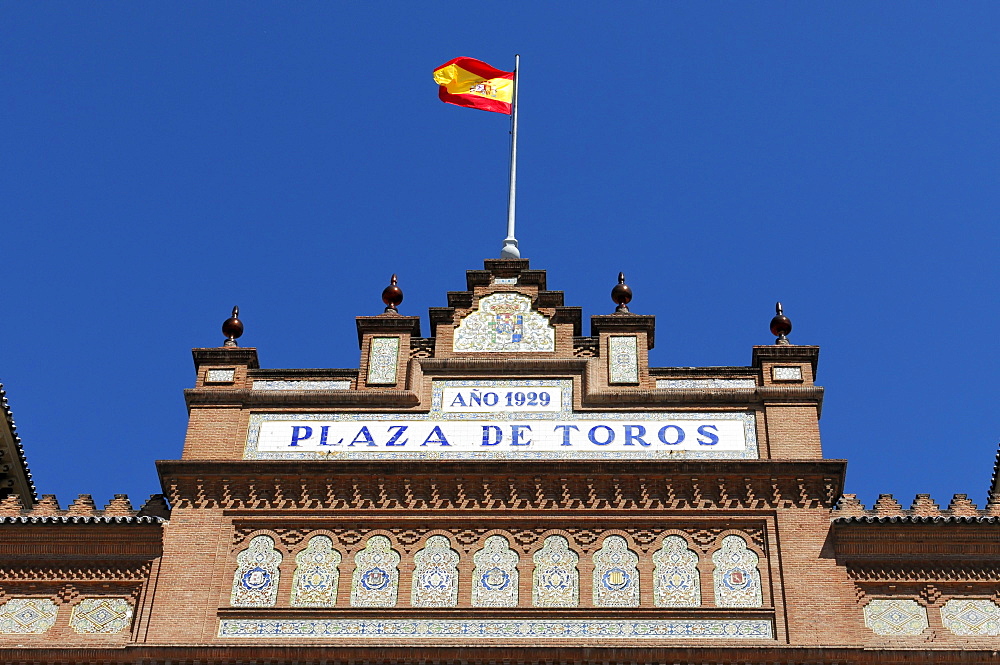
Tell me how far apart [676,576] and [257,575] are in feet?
16.7

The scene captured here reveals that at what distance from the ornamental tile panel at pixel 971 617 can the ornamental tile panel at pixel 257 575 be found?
8043mm

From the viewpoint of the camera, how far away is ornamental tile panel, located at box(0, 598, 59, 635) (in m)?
19.6

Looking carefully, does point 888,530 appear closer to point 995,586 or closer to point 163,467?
point 995,586

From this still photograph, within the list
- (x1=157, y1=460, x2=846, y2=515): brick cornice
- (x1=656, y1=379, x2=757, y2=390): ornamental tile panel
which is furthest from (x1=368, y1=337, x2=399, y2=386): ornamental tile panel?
(x1=656, y1=379, x2=757, y2=390): ornamental tile panel

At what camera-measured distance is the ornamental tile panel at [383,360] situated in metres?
21.8

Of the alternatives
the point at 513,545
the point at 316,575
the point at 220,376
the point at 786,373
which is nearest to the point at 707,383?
the point at 786,373

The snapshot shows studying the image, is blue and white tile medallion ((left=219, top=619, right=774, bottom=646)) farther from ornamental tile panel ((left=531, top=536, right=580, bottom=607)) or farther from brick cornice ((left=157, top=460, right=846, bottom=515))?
brick cornice ((left=157, top=460, right=846, bottom=515))

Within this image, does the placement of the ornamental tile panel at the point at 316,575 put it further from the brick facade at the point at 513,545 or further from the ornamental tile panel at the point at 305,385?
the ornamental tile panel at the point at 305,385

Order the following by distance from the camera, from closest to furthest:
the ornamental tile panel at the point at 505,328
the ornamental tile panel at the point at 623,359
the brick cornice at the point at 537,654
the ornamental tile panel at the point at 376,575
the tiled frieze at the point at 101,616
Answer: the brick cornice at the point at 537,654, the ornamental tile panel at the point at 376,575, the tiled frieze at the point at 101,616, the ornamental tile panel at the point at 623,359, the ornamental tile panel at the point at 505,328

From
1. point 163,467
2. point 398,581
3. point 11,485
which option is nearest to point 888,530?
point 398,581

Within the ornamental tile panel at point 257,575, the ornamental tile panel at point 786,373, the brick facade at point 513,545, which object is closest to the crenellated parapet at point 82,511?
the brick facade at point 513,545

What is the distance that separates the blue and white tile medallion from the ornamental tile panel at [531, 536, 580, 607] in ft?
1.05

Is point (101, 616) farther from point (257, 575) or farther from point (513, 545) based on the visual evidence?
point (513, 545)

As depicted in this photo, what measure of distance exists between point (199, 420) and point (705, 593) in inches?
276
